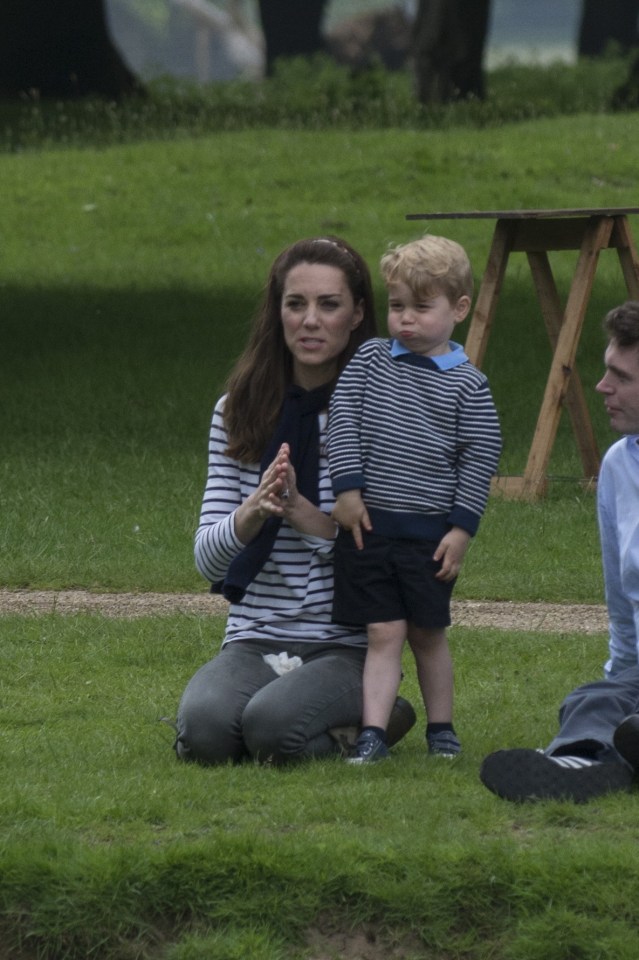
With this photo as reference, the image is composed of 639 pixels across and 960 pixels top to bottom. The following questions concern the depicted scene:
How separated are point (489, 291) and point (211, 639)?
3.45 metres

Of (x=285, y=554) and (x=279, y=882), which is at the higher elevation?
(x=285, y=554)

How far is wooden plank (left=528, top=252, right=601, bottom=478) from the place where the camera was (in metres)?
9.64

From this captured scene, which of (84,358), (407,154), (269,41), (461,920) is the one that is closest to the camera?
(461,920)

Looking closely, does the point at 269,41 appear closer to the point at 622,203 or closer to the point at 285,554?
the point at 622,203

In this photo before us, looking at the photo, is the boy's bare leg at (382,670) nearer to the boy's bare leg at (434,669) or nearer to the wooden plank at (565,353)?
the boy's bare leg at (434,669)

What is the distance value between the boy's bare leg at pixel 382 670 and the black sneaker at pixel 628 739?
2.08 feet

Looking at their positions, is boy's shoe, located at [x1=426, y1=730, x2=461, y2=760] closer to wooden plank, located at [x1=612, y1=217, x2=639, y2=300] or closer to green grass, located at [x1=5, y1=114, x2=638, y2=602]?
green grass, located at [x1=5, y1=114, x2=638, y2=602]

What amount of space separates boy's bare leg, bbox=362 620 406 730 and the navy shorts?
33mm

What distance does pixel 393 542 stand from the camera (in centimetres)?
480

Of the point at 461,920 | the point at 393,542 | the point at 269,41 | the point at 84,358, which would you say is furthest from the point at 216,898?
the point at 269,41

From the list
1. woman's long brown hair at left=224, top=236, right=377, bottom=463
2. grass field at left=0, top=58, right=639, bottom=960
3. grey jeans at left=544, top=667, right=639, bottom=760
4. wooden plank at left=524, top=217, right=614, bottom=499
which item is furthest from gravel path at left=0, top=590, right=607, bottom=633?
woman's long brown hair at left=224, top=236, right=377, bottom=463

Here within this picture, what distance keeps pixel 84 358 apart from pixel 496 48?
3081cm

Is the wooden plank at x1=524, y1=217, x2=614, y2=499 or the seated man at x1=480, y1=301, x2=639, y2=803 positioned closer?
the seated man at x1=480, y1=301, x2=639, y2=803

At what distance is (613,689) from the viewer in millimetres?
4832
